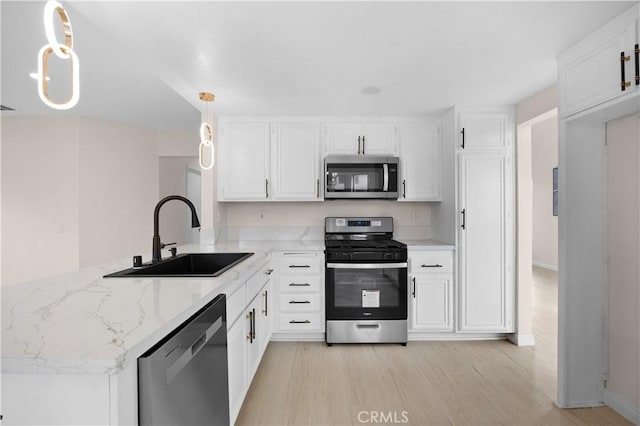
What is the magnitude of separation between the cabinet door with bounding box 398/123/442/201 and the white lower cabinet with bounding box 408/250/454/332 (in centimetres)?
65

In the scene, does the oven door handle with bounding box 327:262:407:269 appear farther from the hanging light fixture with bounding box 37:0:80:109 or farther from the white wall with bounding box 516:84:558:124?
the hanging light fixture with bounding box 37:0:80:109

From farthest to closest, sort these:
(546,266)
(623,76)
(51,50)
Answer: (546,266) < (623,76) < (51,50)

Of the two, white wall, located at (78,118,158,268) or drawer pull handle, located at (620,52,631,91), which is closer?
drawer pull handle, located at (620,52,631,91)

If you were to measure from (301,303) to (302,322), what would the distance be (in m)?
0.18

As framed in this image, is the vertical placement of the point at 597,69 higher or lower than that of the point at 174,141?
lower

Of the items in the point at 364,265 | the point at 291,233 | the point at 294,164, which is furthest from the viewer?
the point at 291,233

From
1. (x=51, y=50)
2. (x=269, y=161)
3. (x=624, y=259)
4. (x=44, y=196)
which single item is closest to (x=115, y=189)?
(x=44, y=196)

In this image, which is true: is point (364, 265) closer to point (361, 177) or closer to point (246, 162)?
point (361, 177)

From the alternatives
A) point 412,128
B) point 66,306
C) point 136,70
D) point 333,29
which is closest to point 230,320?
point 66,306

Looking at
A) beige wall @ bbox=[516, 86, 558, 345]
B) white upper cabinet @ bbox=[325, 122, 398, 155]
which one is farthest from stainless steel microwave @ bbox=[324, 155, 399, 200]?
beige wall @ bbox=[516, 86, 558, 345]

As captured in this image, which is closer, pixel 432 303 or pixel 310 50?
pixel 310 50

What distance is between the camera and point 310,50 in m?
2.01

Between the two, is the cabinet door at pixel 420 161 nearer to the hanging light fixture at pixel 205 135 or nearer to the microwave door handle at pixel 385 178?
the microwave door handle at pixel 385 178

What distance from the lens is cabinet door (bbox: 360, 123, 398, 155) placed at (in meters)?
3.40
